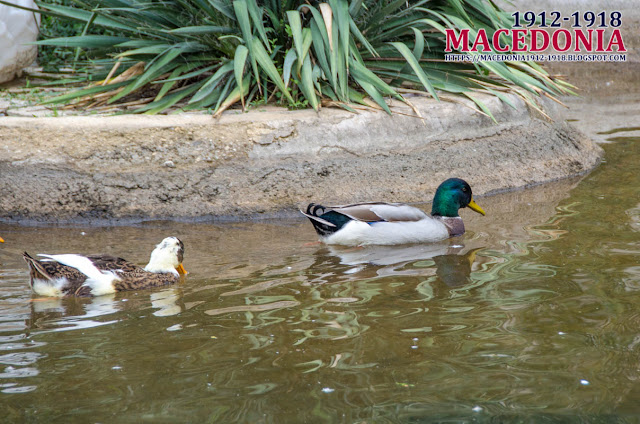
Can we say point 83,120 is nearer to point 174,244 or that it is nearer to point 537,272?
point 174,244

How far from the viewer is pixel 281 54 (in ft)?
26.8

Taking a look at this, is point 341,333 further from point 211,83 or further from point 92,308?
point 211,83

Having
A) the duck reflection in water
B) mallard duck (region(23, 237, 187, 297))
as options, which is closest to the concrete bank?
mallard duck (region(23, 237, 187, 297))

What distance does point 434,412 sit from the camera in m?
3.42

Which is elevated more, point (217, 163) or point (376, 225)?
point (217, 163)

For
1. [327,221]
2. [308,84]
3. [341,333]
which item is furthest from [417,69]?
[341,333]

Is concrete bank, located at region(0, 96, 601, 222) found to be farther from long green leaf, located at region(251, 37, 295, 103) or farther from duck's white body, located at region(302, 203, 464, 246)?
duck's white body, located at region(302, 203, 464, 246)

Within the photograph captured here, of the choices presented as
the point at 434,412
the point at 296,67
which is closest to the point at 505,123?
the point at 296,67

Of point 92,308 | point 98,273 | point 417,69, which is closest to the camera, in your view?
point 92,308

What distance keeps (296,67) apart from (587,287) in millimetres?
3910

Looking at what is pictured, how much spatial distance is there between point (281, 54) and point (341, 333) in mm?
4486

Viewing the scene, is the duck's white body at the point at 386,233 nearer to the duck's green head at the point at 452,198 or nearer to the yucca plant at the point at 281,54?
the duck's green head at the point at 452,198

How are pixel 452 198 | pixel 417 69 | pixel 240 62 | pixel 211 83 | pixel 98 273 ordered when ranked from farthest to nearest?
pixel 211 83 → pixel 417 69 → pixel 240 62 → pixel 452 198 → pixel 98 273

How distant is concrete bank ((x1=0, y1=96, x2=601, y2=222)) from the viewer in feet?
23.4
